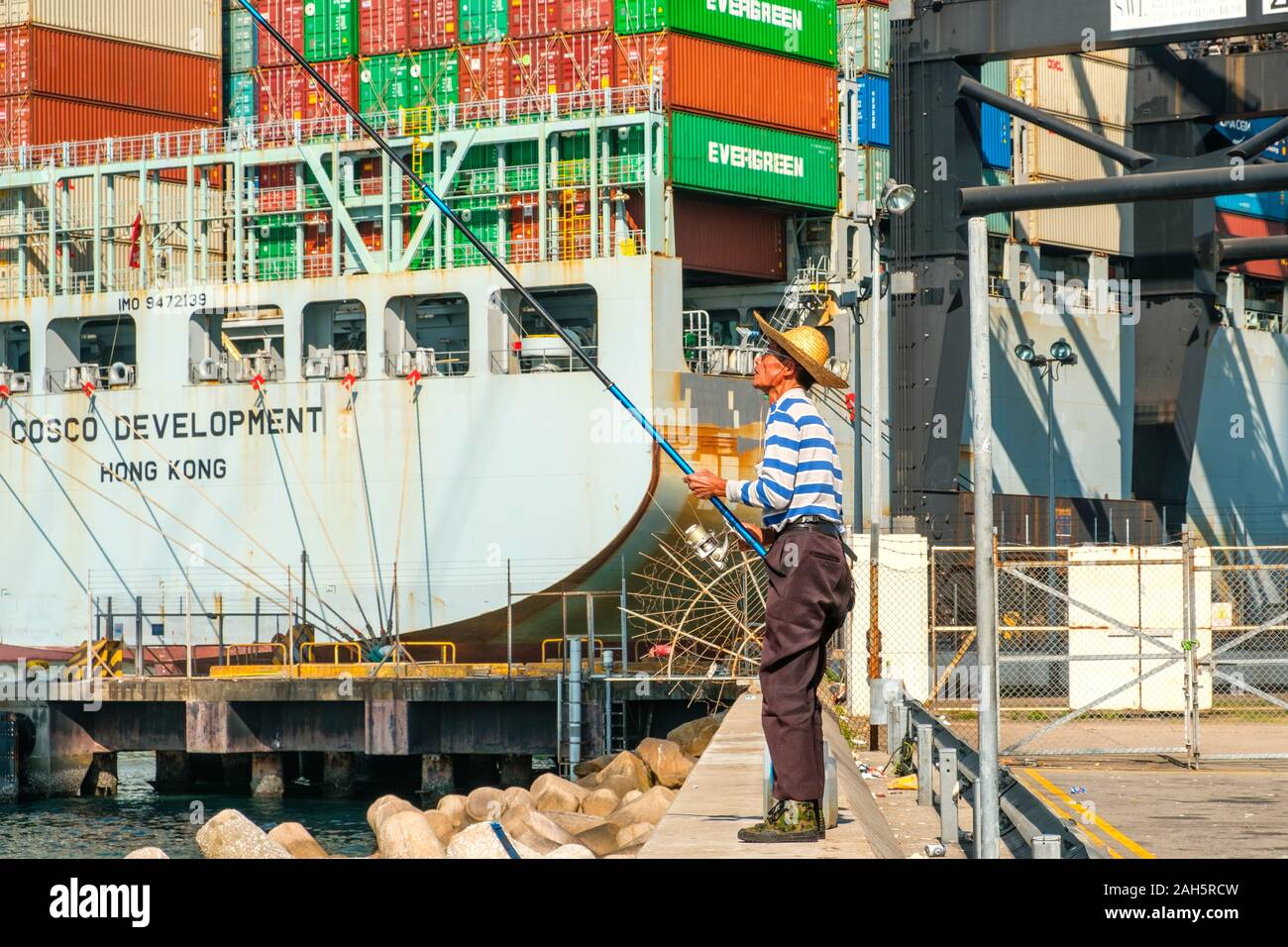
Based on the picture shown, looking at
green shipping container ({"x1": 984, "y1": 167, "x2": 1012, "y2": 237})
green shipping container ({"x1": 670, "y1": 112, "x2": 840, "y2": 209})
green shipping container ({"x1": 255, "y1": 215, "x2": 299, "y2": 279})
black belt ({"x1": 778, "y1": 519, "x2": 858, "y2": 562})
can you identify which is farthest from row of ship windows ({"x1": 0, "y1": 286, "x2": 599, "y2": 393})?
black belt ({"x1": 778, "y1": 519, "x2": 858, "y2": 562})

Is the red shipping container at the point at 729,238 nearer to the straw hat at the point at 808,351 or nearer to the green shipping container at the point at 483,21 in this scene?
the green shipping container at the point at 483,21

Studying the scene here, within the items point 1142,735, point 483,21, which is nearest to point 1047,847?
point 1142,735

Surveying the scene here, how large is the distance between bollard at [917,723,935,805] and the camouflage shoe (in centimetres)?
393

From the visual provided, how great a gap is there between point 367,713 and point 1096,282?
2851 centimetres

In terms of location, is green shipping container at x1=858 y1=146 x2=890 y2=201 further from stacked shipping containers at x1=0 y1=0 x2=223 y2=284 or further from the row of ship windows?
stacked shipping containers at x1=0 y1=0 x2=223 y2=284

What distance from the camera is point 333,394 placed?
105 ft

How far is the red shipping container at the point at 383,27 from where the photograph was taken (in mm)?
34844

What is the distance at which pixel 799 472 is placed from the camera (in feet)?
24.4

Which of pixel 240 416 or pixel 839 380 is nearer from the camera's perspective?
pixel 839 380

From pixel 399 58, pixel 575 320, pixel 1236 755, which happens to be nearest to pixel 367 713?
pixel 575 320

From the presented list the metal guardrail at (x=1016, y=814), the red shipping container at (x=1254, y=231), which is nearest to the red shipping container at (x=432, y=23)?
the red shipping container at (x=1254, y=231)

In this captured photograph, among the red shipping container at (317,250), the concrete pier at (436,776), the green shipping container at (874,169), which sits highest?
the green shipping container at (874,169)

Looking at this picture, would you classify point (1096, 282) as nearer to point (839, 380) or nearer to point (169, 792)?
point (169, 792)

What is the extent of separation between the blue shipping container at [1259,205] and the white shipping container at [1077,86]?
350 cm
